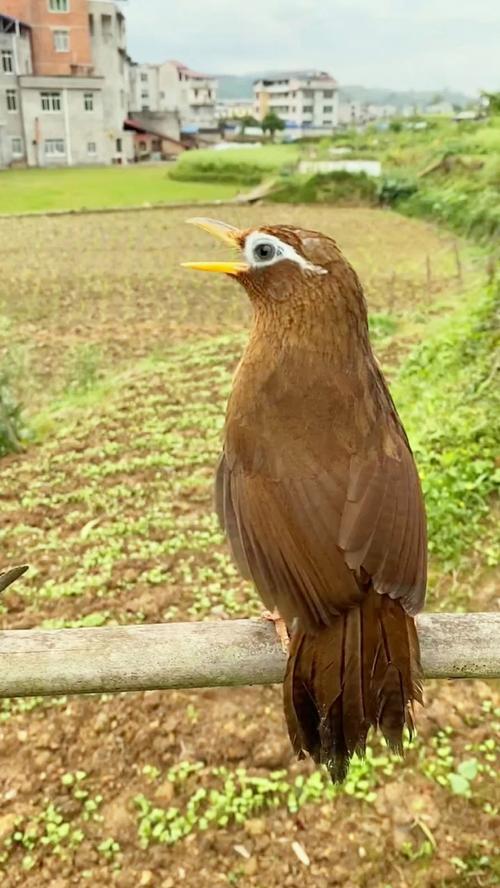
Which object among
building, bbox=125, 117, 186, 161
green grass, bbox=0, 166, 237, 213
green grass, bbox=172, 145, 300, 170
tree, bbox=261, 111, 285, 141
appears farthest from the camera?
tree, bbox=261, 111, 285, 141

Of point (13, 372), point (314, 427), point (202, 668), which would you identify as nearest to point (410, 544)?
point (314, 427)

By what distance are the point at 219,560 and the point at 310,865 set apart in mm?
2019

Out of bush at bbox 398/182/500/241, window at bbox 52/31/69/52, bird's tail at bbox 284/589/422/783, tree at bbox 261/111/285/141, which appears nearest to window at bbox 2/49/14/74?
window at bbox 52/31/69/52

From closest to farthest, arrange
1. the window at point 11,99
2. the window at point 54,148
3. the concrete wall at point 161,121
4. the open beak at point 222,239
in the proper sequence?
the open beak at point 222,239 → the window at point 11,99 → the window at point 54,148 → the concrete wall at point 161,121

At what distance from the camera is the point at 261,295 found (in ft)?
6.44

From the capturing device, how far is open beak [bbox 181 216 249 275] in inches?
76.0

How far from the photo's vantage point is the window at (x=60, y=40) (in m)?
23.5

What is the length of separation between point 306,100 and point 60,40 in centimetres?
6140

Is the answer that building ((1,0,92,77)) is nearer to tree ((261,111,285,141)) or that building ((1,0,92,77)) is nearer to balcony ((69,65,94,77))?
balcony ((69,65,94,77))

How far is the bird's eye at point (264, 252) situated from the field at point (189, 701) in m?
2.05

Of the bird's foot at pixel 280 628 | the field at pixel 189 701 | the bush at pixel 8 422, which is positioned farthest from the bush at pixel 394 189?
the bird's foot at pixel 280 628

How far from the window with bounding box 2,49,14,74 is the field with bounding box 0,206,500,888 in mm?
17903

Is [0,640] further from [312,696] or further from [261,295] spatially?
→ [261,295]

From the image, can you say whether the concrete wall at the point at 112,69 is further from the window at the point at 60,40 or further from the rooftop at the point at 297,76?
the rooftop at the point at 297,76
